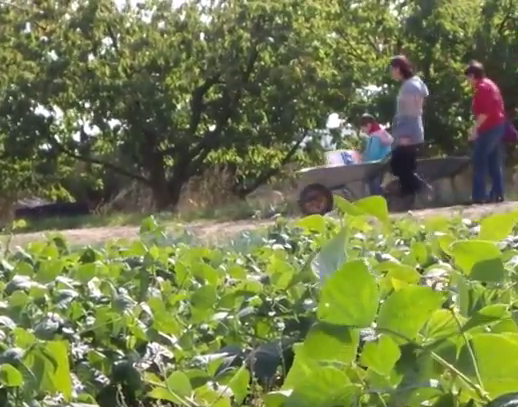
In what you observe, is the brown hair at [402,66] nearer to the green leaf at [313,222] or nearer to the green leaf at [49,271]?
the green leaf at [49,271]

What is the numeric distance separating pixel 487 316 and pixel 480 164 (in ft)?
36.1

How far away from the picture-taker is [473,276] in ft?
4.91

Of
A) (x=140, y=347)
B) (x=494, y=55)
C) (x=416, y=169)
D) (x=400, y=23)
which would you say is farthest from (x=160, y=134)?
(x=140, y=347)

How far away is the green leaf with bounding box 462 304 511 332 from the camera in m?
1.32

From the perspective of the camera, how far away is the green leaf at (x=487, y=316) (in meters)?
1.32

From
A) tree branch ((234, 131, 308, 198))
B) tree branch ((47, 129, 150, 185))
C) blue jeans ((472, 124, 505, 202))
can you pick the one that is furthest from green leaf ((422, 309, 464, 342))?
tree branch ((47, 129, 150, 185))

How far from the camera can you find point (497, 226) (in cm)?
185

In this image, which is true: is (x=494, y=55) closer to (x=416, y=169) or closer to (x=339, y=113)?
(x=339, y=113)

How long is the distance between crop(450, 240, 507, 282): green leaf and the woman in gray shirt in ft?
34.9

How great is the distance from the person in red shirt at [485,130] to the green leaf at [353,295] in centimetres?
1097

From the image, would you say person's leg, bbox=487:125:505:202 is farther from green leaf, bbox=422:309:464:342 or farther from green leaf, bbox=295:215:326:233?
green leaf, bbox=422:309:464:342

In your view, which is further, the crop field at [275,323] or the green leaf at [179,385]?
the green leaf at [179,385]

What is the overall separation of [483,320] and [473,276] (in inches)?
6.2

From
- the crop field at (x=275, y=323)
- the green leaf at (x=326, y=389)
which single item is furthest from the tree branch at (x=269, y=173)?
the green leaf at (x=326, y=389)
